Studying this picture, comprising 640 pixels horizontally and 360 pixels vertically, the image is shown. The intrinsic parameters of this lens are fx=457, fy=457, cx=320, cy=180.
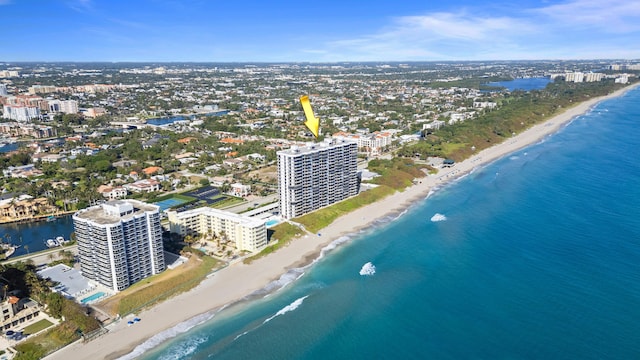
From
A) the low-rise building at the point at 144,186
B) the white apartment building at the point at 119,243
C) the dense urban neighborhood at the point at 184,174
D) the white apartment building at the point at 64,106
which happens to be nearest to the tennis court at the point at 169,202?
the dense urban neighborhood at the point at 184,174

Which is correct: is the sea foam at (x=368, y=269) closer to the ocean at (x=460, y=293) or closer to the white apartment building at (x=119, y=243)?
the ocean at (x=460, y=293)

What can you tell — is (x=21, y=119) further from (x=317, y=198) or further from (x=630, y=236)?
(x=630, y=236)

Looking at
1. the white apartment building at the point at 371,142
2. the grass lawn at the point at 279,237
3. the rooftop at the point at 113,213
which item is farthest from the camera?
the white apartment building at the point at 371,142

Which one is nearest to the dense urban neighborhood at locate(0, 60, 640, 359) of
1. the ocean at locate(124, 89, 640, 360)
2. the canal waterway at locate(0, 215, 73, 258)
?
the canal waterway at locate(0, 215, 73, 258)

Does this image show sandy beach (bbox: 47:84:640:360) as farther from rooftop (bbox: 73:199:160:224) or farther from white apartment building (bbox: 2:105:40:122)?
white apartment building (bbox: 2:105:40:122)

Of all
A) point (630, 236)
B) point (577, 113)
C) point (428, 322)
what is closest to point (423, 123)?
point (577, 113)

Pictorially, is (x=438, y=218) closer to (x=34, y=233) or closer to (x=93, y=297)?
(x=93, y=297)
